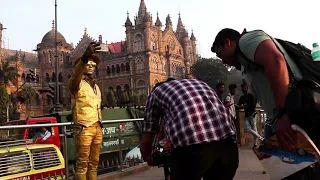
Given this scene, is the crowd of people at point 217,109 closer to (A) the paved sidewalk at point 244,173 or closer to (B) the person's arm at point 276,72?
(B) the person's arm at point 276,72

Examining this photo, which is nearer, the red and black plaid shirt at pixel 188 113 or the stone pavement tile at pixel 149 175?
the red and black plaid shirt at pixel 188 113

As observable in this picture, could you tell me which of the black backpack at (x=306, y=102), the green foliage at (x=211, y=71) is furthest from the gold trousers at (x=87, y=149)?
the green foliage at (x=211, y=71)

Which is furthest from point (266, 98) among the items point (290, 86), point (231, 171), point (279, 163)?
point (231, 171)

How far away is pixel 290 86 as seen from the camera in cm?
207

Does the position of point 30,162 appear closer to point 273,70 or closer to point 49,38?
point 273,70

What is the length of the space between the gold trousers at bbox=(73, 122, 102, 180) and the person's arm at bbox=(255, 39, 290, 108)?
2.89 meters

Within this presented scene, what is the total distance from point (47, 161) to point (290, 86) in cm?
449

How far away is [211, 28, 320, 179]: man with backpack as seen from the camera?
199 centimetres

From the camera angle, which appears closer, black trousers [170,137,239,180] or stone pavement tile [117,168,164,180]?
black trousers [170,137,239,180]

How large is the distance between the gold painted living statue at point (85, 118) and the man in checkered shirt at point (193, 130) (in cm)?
186

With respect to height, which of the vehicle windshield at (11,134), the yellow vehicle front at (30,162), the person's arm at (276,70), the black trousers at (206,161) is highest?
the person's arm at (276,70)

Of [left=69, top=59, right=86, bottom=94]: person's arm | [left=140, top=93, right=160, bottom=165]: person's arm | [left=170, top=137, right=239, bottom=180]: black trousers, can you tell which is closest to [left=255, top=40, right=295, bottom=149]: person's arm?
[left=170, top=137, right=239, bottom=180]: black trousers

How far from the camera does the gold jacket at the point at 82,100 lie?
449cm

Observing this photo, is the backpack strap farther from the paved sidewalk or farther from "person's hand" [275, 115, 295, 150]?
the paved sidewalk
